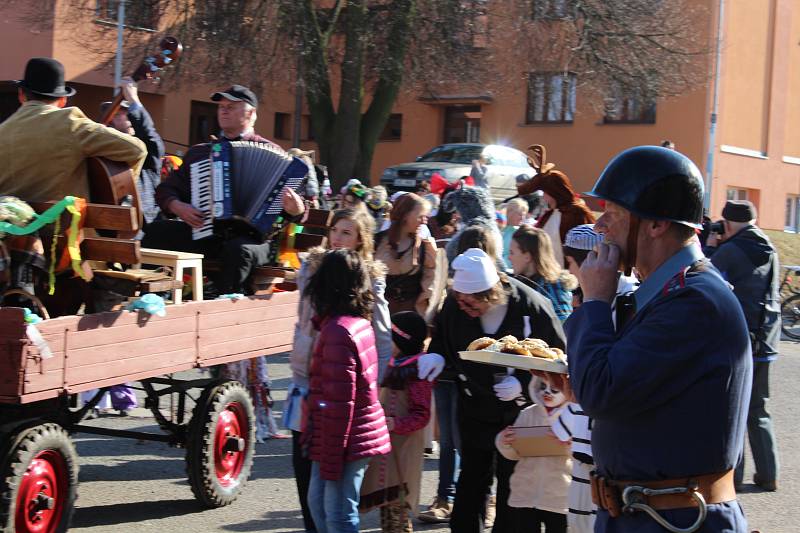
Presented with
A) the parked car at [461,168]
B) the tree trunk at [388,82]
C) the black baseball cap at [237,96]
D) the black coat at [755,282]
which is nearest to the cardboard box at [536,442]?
the black coat at [755,282]

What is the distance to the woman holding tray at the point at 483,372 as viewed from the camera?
5.20 metres

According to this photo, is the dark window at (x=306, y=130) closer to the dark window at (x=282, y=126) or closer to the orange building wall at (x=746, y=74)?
the dark window at (x=282, y=126)

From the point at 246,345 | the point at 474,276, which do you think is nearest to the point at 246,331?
the point at 246,345

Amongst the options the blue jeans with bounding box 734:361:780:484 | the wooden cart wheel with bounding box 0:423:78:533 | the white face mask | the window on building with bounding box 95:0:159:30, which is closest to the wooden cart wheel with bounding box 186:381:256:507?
the wooden cart wheel with bounding box 0:423:78:533

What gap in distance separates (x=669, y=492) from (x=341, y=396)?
2.05m

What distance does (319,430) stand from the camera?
15.0ft

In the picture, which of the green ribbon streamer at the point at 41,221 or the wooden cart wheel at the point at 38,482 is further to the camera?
the green ribbon streamer at the point at 41,221

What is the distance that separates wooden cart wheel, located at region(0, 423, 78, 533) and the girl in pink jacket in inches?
48.8

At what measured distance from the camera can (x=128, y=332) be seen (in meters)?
5.27

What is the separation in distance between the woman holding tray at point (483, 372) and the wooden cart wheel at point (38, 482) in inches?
76.2

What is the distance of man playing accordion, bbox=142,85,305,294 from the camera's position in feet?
22.5

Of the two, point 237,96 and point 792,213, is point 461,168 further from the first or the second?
point 237,96

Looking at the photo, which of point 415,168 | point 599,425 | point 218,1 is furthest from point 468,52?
point 599,425

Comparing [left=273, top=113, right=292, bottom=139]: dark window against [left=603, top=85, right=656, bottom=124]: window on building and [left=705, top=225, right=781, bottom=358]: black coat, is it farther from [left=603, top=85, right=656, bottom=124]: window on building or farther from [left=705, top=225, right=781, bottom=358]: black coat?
[left=705, top=225, right=781, bottom=358]: black coat
